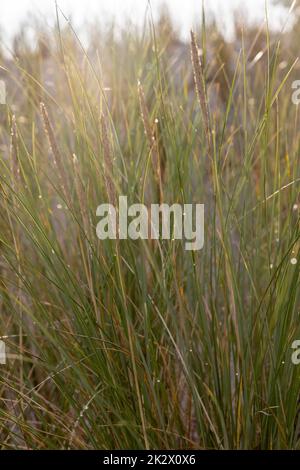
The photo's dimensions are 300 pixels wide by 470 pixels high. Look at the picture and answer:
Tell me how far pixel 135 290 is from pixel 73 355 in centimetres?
20

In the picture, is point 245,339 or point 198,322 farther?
point 198,322

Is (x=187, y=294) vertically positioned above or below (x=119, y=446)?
above

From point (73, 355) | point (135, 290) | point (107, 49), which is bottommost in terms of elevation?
point (73, 355)

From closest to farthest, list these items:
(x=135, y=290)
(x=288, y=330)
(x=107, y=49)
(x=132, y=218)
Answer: (x=288, y=330) < (x=132, y=218) < (x=135, y=290) < (x=107, y=49)

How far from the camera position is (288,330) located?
1229mm

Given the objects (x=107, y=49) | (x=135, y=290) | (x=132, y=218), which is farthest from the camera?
(x=107, y=49)

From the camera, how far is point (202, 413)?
1.30m

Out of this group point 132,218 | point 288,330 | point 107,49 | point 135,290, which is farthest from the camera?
point 107,49

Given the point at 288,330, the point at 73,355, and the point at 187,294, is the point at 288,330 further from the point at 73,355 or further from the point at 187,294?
the point at 73,355

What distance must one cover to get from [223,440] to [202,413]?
2.4 inches
